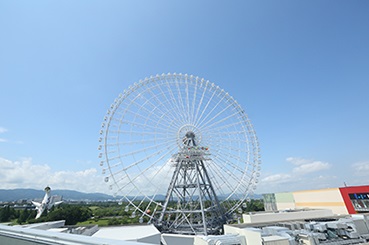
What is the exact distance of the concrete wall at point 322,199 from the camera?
86.2 ft

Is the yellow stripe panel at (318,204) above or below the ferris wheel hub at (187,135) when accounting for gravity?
below

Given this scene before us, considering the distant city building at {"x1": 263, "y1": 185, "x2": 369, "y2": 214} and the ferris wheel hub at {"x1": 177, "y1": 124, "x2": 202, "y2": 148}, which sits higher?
the ferris wheel hub at {"x1": 177, "y1": 124, "x2": 202, "y2": 148}

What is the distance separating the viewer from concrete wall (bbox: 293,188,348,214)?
86.2 feet

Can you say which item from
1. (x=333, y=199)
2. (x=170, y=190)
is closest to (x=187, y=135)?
(x=170, y=190)

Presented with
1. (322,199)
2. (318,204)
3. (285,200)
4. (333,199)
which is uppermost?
(285,200)

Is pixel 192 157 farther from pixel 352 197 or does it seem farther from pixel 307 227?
pixel 352 197

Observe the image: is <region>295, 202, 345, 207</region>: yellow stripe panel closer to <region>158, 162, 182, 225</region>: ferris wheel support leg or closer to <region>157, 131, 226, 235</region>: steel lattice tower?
<region>157, 131, 226, 235</region>: steel lattice tower

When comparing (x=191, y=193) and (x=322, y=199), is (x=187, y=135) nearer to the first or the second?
(x=191, y=193)

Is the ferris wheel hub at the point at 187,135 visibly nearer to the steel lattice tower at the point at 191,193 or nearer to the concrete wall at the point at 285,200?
the steel lattice tower at the point at 191,193

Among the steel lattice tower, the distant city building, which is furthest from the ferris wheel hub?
the distant city building

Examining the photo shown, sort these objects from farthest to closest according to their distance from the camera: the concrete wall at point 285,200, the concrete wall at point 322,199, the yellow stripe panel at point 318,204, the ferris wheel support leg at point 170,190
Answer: the concrete wall at point 285,200 < the yellow stripe panel at point 318,204 < the concrete wall at point 322,199 < the ferris wheel support leg at point 170,190

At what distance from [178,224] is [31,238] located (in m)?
21.4

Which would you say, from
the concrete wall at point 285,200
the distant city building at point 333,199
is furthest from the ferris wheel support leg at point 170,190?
the concrete wall at point 285,200

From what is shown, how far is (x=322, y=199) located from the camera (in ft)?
95.4
